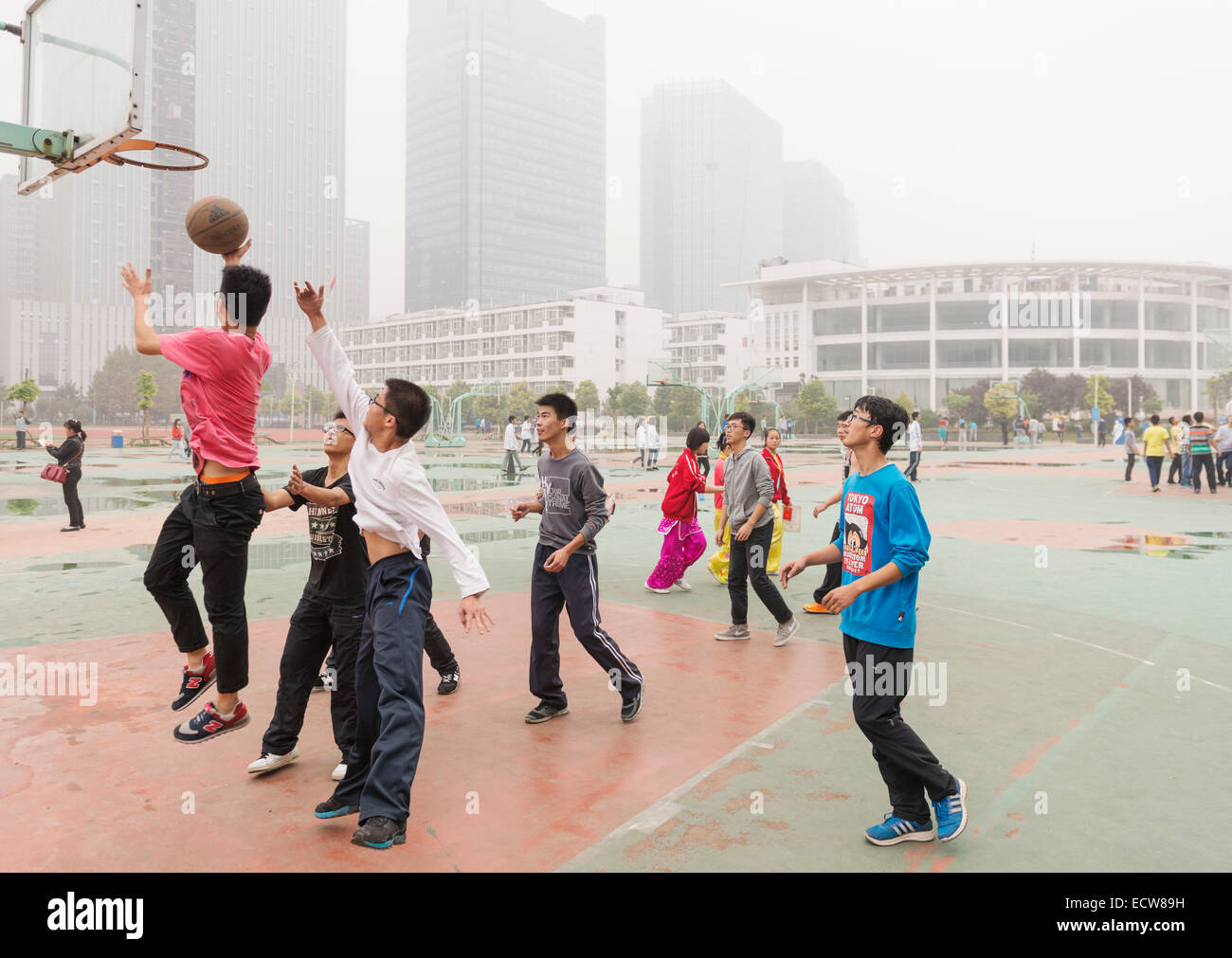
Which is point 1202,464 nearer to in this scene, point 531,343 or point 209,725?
point 209,725

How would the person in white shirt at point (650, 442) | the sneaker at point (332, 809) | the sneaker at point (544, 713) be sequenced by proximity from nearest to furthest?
the sneaker at point (332, 809) → the sneaker at point (544, 713) → the person in white shirt at point (650, 442)

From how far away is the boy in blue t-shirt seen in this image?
3.49 meters

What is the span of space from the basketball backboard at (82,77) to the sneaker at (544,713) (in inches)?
166

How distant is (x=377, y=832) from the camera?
3.37 meters

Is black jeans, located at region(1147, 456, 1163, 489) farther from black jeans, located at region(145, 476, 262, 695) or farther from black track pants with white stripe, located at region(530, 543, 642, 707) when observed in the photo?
black jeans, located at region(145, 476, 262, 695)

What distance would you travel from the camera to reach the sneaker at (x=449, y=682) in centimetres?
559

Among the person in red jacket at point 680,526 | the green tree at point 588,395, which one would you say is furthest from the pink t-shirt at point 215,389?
the green tree at point 588,395

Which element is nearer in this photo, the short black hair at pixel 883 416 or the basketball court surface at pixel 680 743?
A: the basketball court surface at pixel 680 743

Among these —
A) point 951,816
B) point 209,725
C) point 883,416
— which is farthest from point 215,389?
point 951,816

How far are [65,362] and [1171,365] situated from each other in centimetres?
14384

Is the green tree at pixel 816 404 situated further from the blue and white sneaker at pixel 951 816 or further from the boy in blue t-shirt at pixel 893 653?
the blue and white sneaker at pixel 951 816

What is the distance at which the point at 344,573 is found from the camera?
4.07 metres

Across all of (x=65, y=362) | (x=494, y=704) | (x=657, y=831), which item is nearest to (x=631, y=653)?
(x=494, y=704)
